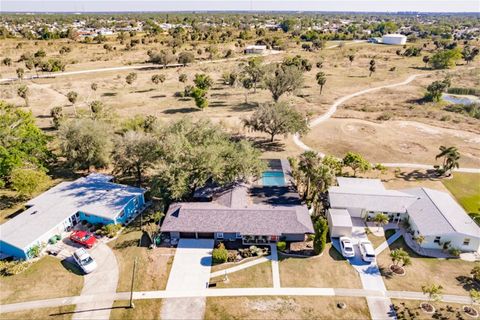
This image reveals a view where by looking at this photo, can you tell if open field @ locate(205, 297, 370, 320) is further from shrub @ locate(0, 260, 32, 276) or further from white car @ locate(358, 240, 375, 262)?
shrub @ locate(0, 260, 32, 276)

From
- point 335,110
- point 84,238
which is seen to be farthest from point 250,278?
point 335,110

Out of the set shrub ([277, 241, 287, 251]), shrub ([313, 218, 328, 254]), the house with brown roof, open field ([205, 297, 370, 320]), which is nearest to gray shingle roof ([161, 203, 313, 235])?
the house with brown roof

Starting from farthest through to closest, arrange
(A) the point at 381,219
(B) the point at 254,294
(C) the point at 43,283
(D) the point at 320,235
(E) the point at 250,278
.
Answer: (A) the point at 381,219, (D) the point at 320,235, (E) the point at 250,278, (C) the point at 43,283, (B) the point at 254,294

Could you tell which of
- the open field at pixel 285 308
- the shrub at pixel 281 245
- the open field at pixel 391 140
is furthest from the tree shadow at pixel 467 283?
the open field at pixel 391 140

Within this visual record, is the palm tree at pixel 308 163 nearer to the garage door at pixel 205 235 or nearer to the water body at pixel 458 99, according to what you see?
the garage door at pixel 205 235

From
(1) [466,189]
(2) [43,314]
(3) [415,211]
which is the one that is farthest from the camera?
(1) [466,189]

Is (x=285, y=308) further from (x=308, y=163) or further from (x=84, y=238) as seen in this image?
(x=84, y=238)

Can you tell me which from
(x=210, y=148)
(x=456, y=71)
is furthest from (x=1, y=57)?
(x=456, y=71)
